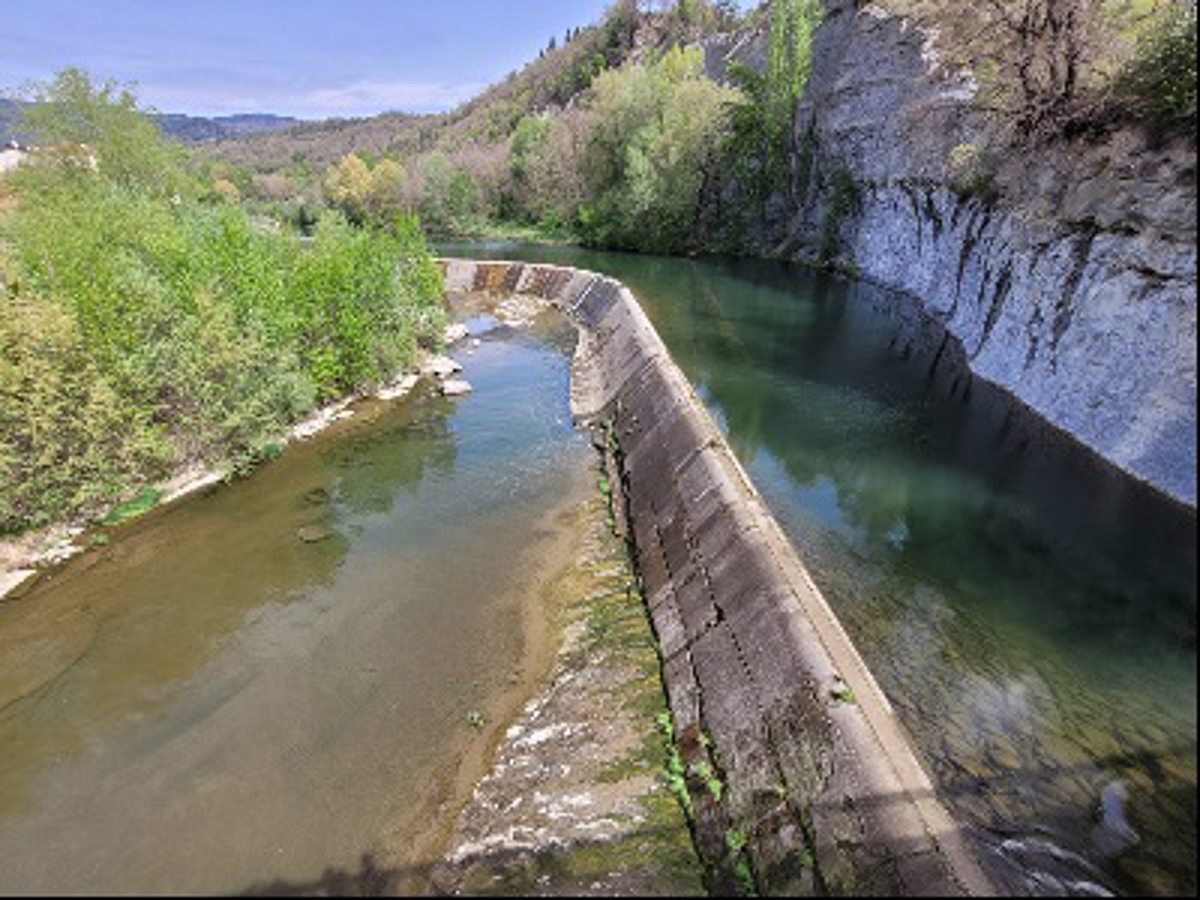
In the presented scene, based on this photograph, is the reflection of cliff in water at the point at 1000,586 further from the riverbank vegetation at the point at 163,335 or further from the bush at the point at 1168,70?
the riverbank vegetation at the point at 163,335

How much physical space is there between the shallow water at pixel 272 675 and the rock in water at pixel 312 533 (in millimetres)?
171

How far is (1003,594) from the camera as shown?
12359 millimetres

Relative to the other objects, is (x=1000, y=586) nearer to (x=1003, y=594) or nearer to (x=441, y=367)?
(x=1003, y=594)

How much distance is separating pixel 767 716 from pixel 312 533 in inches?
454

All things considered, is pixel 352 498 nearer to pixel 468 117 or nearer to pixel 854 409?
pixel 854 409

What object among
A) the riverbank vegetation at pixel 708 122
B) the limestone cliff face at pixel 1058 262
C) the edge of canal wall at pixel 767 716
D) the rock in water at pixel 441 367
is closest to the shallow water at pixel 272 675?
the edge of canal wall at pixel 767 716

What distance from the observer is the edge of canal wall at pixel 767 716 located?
22.3 feet

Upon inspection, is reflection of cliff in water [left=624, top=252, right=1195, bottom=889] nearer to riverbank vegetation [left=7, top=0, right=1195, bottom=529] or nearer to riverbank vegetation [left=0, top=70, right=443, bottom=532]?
riverbank vegetation [left=7, top=0, right=1195, bottom=529]

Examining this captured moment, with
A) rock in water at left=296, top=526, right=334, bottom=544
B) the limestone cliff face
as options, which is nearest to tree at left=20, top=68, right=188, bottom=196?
rock in water at left=296, top=526, right=334, bottom=544

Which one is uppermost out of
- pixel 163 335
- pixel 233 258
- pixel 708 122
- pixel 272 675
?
pixel 708 122

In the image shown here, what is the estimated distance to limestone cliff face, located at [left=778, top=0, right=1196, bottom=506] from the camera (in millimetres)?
14039

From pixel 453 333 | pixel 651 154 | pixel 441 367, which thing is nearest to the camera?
pixel 441 367

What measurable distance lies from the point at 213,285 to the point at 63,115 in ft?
102

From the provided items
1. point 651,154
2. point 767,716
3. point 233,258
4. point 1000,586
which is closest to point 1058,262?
point 1000,586
